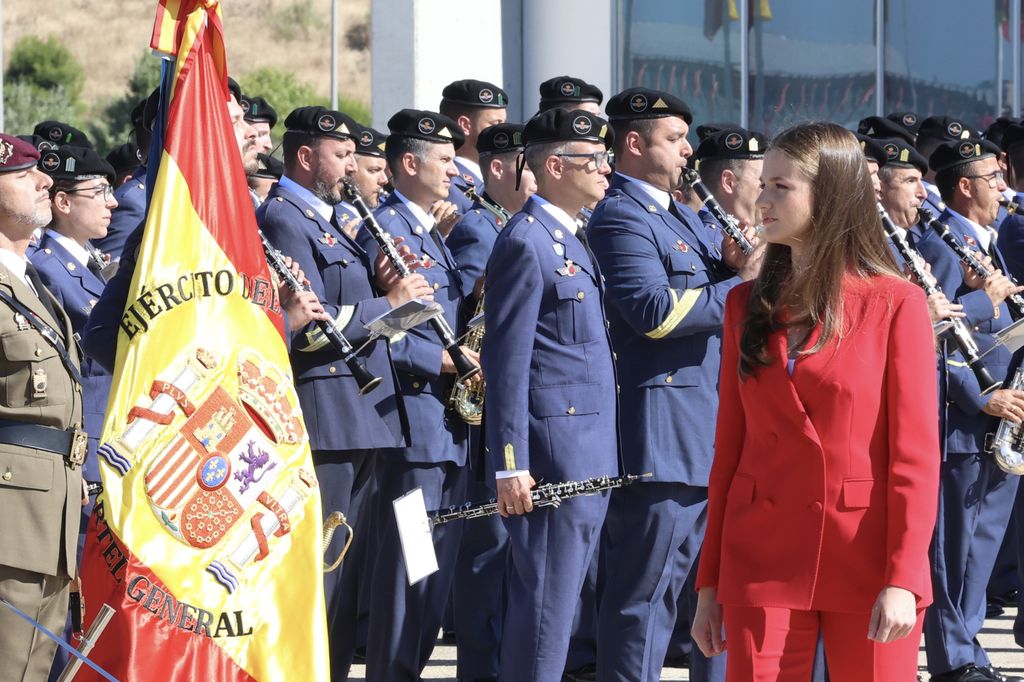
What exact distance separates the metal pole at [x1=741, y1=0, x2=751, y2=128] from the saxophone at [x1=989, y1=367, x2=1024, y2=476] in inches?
384

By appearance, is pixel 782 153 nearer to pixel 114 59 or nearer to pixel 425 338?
pixel 425 338

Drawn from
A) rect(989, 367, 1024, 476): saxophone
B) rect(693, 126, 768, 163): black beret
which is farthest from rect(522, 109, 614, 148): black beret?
rect(989, 367, 1024, 476): saxophone

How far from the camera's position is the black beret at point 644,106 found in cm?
632

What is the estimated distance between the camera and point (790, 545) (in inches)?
148

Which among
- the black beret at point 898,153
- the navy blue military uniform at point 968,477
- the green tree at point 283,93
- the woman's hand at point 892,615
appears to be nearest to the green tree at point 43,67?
the green tree at point 283,93

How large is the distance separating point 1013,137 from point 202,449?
5.45 meters

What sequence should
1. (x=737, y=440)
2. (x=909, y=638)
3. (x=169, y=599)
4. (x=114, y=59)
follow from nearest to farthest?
1. (x=909, y=638)
2. (x=737, y=440)
3. (x=169, y=599)
4. (x=114, y=59)

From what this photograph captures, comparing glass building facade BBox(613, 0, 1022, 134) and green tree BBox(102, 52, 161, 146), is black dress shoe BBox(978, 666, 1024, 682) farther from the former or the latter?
green tree BBox(102, 52, 161, 146)

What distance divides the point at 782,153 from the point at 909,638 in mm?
1130

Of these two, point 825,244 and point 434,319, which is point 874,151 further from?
point 825,244

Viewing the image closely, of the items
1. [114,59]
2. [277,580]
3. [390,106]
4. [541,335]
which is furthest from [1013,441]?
[114,59]

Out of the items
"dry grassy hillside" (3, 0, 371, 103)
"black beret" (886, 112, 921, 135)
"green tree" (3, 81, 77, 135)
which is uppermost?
"dry grassy hillside" (3, 0, 371, 103)

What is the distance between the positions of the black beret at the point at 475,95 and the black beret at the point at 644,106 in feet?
10.1

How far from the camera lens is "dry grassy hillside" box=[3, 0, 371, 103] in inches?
2751
